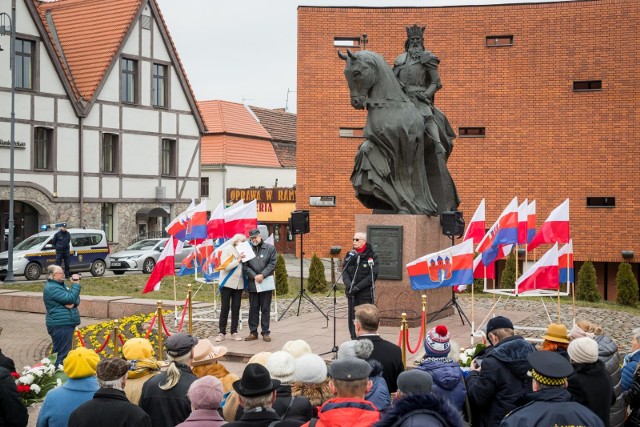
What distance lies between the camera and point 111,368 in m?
5.36

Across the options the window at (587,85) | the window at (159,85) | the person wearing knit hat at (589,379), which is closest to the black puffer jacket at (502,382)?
the person wearing knit hat at (589,379)

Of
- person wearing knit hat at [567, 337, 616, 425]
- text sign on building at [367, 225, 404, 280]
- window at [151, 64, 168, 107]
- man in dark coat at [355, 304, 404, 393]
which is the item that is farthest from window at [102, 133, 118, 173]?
person wearing knit hat at [567, 337, 616, 425]

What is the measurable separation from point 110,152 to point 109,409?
33.9 meters

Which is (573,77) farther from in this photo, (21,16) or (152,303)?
(21,16)

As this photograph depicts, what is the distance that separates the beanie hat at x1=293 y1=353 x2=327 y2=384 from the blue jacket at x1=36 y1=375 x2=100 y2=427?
64.7 inches

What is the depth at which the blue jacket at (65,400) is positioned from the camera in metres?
5.68

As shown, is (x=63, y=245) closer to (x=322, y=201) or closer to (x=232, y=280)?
(x=322, y=201)

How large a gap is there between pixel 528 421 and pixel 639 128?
26.0 meters

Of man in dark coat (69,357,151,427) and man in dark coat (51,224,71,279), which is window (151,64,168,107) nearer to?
man in dark coat (51,224,71,279)

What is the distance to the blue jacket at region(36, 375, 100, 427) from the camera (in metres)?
5.68

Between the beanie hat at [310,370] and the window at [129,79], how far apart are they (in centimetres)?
3464

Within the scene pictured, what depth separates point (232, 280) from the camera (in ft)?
43.9

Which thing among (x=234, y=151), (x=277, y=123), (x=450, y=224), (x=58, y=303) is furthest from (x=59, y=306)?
(x=277, y=123)

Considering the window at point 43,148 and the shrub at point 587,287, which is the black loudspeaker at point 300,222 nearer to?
the shrub at point 587,287
